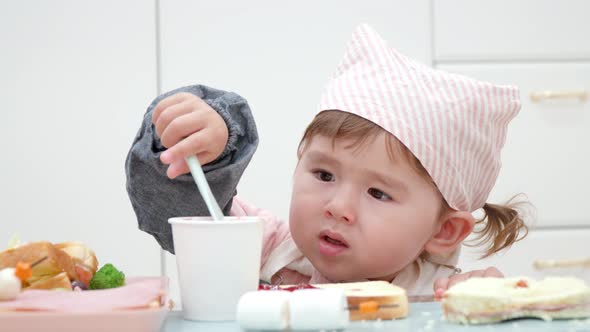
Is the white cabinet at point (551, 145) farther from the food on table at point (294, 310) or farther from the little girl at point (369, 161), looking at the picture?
the food on table at point (294, 310)

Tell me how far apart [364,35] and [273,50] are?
80 centimetres

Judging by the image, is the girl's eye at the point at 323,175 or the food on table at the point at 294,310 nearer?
the food on table at the point at 294,310

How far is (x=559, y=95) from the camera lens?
1910mm

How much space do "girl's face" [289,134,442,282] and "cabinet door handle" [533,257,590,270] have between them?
36.1 inches

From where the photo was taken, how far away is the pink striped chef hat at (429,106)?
1.00m

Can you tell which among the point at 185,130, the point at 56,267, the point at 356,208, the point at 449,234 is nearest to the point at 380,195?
the point at 356,208

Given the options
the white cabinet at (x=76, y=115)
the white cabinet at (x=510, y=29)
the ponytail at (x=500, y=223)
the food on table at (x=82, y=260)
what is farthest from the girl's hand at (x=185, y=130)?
the white cabinet at (x=510, y=29)

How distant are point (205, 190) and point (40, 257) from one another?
160mm

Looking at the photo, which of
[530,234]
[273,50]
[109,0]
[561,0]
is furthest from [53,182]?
[561,0]

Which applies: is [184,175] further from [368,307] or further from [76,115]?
[76,115]

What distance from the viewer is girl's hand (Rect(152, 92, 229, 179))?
31.3 inches

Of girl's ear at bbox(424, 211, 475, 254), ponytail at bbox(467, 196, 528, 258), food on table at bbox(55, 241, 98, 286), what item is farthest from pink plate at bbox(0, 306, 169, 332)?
ponytail at bbox(467, 196, 528, 258)

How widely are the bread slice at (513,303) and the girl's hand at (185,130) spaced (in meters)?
0.30

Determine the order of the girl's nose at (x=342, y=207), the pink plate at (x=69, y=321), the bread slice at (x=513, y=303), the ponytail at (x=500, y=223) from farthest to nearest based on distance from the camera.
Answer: the ponytail at (x=500, y=223) → the girl's nose at (x=342, y=207) → the bread slice at (x=513, y=303) → the pink plate at (x=69, y=321)
